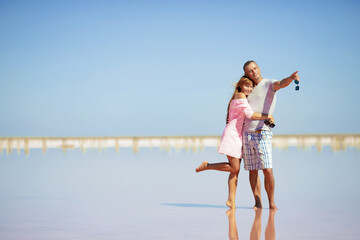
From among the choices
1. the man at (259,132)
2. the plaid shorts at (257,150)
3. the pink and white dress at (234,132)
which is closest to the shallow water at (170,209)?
the man at (259,132)

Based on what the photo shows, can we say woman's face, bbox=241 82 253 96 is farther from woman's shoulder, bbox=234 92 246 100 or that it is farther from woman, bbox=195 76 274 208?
woman's shoulder, bbox=234 92 246 100

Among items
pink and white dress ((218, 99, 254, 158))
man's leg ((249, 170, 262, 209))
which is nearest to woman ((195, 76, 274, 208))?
pink and white dress ((218, 99, 254, 158))

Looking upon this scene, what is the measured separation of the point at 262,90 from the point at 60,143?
30007 millimetres

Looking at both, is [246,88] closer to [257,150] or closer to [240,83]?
[240,83]

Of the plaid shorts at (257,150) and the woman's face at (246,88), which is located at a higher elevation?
the woman's face at (246,88)

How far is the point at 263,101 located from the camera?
6195 mm

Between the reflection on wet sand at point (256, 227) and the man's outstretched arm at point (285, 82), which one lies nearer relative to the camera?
the reflection on wet sand at point (256, 227)

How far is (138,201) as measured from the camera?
6.97 m

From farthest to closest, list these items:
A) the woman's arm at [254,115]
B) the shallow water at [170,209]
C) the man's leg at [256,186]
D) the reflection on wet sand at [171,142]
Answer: the reflection on wet sand at [171,142], the man's leg at [256,186], the woman's arm at [254,115], the shallow water at [170,209]

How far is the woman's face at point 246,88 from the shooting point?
6219mm

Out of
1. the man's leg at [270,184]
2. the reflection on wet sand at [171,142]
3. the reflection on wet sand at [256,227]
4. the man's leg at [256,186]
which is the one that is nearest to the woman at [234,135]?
the man's leg at [256,186]

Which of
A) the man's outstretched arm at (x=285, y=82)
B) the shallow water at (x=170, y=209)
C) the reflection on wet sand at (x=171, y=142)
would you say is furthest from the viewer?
the reflection on wet sand at (x=171, y=142)

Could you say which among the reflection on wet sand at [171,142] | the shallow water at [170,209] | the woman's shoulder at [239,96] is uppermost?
the woman's shoulder at [239,96]

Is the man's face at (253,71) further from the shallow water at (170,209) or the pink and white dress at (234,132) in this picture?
the shallow water at (170,209)
